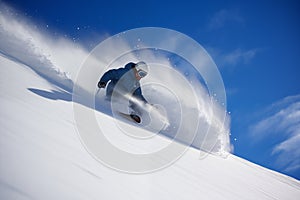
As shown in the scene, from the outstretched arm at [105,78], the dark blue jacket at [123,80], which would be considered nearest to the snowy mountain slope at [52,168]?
the outstretched arm at [105,78]

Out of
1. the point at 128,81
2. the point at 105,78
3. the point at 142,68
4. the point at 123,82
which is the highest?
the point at 142,68

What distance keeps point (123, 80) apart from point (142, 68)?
0.76 m

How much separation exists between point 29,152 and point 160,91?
2293cm

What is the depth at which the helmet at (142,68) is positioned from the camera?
6.32 metres

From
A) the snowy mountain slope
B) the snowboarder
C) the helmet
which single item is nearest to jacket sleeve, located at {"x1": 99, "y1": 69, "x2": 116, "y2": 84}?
the snowboarder

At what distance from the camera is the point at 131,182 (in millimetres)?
1655

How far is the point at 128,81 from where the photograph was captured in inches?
251

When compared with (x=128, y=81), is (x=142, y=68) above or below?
above

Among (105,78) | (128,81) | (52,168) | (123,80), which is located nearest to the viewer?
(52,168)

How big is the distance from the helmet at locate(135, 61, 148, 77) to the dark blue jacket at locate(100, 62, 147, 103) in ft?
0.55

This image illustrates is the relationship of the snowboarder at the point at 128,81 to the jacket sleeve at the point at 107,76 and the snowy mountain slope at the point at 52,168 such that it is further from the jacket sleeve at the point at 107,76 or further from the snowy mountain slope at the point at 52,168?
the snowy mountain slope at the point at 52,168

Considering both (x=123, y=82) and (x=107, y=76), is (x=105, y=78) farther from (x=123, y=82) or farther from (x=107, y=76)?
(x=123, y=82)

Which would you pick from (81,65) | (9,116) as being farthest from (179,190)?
(81,65)

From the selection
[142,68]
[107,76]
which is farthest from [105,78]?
[142,68]
